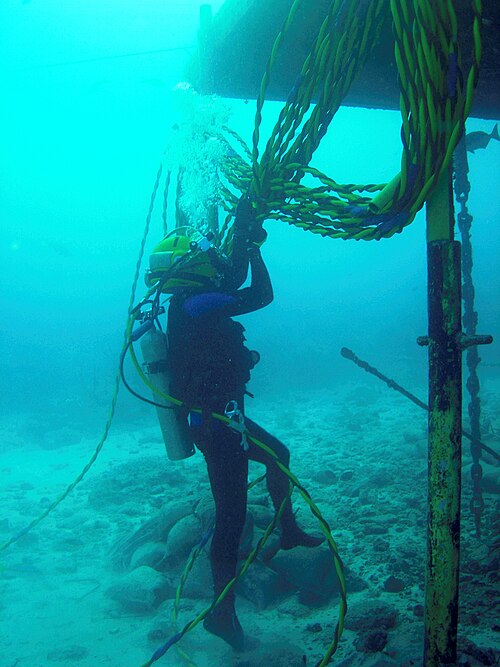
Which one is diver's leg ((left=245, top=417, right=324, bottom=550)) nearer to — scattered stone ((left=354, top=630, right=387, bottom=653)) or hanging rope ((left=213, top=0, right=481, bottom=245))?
scattered stone ((left=354, top=630, right=387, bottom=653))

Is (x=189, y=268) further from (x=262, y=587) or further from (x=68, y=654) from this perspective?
(x=68, y=654)

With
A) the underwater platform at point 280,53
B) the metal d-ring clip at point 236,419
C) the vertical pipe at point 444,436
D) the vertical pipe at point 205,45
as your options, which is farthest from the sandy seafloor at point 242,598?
the vertical pipe at point 205,45

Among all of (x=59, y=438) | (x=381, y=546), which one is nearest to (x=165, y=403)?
(x=381, y=546)

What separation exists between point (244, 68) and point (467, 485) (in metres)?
5.55

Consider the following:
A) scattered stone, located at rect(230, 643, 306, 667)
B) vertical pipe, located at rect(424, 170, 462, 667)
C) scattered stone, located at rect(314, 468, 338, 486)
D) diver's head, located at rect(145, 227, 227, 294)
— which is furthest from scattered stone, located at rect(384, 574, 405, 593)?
scattered stone, located at rect(314, 468, 338, 486)

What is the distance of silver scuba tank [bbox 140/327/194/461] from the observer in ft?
11.6

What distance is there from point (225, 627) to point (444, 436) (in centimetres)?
250

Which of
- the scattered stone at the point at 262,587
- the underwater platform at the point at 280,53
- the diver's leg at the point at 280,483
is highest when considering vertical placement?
the underwater platform at the point at 280,53

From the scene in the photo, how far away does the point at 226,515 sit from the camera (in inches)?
134

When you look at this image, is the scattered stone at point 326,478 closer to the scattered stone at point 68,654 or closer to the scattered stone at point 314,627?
the scattered stone at point 314,627

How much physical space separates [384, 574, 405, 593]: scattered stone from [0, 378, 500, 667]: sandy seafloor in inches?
1.1

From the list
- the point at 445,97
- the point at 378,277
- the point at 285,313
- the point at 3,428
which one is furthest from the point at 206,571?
the point at 378,277

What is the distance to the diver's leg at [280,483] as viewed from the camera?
12.1 ft

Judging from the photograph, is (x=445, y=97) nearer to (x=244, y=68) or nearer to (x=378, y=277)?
(x=244, y=68)
